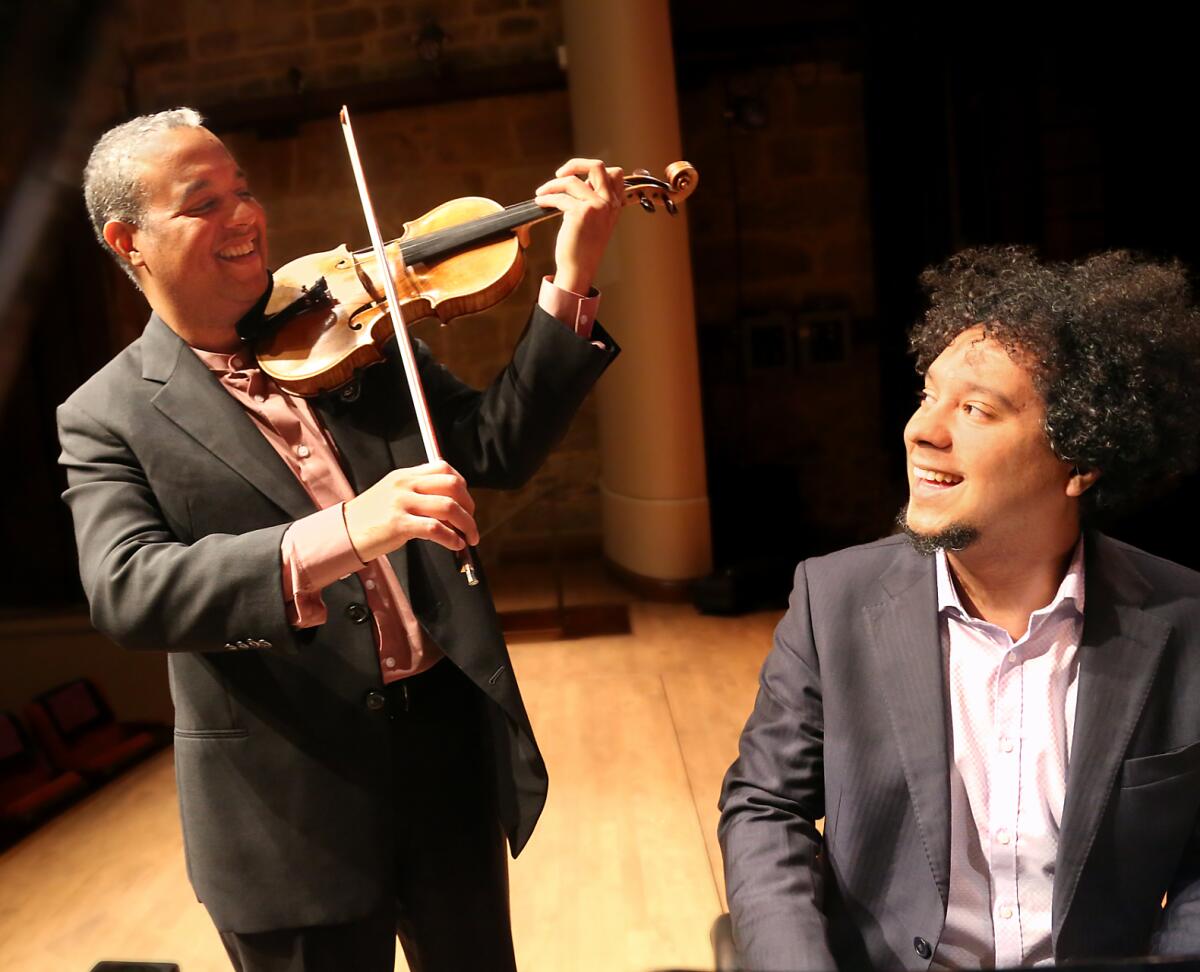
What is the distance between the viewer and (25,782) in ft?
10.9

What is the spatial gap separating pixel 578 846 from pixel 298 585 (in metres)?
1.89

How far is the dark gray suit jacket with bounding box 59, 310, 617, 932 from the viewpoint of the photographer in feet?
3.95

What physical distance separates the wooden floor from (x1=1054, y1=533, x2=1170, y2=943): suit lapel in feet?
3.14

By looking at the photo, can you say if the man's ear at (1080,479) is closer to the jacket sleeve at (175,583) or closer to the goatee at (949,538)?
the goatee at (949,538)

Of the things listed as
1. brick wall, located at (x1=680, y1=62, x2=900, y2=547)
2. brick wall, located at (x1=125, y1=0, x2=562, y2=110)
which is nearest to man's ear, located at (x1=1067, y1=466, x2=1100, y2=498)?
brick wall, located at (x1=680, y1=62, x2=900, y2=547)

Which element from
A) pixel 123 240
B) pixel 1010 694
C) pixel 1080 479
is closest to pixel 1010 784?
pixel 1010 694

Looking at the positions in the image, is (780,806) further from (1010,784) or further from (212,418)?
(212,418)

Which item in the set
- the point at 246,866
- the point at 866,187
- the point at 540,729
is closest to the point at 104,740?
the point at 540,729

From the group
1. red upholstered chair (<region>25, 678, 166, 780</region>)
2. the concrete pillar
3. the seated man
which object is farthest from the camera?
the concrete pillar

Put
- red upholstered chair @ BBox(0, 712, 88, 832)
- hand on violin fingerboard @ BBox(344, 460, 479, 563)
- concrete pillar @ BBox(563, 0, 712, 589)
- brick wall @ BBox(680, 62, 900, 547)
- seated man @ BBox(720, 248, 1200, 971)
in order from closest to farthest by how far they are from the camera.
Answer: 1. hand on violin fingerboard @ BBox(344, 460, 479, 563)
2. seated man @ BBox(720, 248, 1200, 971)
3. red upholstered chair @ BBox(0, 712, 88, 832)
4. concrete pillar @ BBox(563, 0, 712, 589)
5. brick wall @ BBox(680, 62, 900, 547)

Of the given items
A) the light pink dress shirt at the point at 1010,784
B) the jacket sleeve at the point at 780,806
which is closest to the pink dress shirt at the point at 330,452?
the jacket sleeve at the point at 780,806

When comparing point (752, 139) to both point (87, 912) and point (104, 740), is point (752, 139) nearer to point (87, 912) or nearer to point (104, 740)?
point (104, 740)

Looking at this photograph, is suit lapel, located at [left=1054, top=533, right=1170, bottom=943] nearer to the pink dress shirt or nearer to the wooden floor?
the pink dress shirt

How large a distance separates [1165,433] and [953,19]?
137 inches
